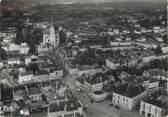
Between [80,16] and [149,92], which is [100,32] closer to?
[80,16]

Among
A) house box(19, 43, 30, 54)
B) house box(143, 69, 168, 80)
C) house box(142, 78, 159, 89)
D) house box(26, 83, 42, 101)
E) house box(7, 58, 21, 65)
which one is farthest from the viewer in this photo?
house box(19, 43, 30, 54)

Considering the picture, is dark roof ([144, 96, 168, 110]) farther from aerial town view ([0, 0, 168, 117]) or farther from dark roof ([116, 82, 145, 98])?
dark roof ([116, 82, 145, 98])

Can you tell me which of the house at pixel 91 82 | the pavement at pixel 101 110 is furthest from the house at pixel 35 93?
the house at pixel 91 82

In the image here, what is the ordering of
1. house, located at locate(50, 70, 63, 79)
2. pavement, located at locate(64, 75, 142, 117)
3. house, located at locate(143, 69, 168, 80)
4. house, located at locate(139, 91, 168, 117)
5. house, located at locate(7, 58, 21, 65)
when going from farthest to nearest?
house, located at locate(7, 58, 21, 65) → house, located at locate(50, 70, 63, 79) → house, located at locate(143, 69, 168, 80) → pavement, located at locate(64, 75, 142, 117) → house, located at locate(139, 91, 168, 117)

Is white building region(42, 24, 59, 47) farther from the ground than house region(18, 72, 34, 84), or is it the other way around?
white building region(42, 24, 59, 47)

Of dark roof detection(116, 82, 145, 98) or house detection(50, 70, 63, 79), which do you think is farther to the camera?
house detection(50, 70, 63, 79)

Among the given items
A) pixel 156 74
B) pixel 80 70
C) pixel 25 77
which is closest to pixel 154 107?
pixel 156 74

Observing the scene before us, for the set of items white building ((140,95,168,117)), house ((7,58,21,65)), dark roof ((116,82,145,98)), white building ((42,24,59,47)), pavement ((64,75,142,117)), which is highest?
white building ((42,24,59,47))

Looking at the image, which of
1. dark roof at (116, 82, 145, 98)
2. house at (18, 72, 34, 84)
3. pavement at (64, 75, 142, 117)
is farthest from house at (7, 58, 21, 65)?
dark roof at (116, 82, 145, 98)
